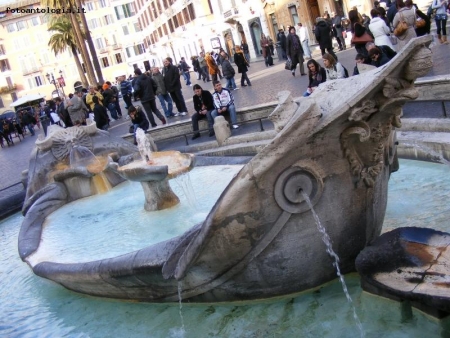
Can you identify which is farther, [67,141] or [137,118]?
[137,118]

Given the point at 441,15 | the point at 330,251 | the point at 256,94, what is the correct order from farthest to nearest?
the point at 256,94 → the point at 441,15 → the point at 330,251

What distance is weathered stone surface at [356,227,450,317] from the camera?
329 centimetres

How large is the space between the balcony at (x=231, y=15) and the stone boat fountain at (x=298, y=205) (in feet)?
139

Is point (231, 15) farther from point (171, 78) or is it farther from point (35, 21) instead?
point (35, 21)

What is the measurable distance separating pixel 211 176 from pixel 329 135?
416cm

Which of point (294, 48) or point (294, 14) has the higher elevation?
point (294, 14)

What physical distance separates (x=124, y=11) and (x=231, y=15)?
42.1 m

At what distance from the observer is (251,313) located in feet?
13.3

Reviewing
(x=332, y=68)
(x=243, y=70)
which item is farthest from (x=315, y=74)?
(x=243, y=70)

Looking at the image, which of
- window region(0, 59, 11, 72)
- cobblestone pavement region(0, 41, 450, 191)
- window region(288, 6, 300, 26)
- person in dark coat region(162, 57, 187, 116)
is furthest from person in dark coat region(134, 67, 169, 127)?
window region(0, 59, 11, 72)

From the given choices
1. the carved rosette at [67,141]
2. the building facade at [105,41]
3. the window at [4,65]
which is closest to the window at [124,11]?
the building facade at [105,41]

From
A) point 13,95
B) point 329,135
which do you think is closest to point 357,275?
point 329,135

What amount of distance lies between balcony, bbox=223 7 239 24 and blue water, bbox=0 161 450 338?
40320mm

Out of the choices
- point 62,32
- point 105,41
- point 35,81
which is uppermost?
point 105,41
